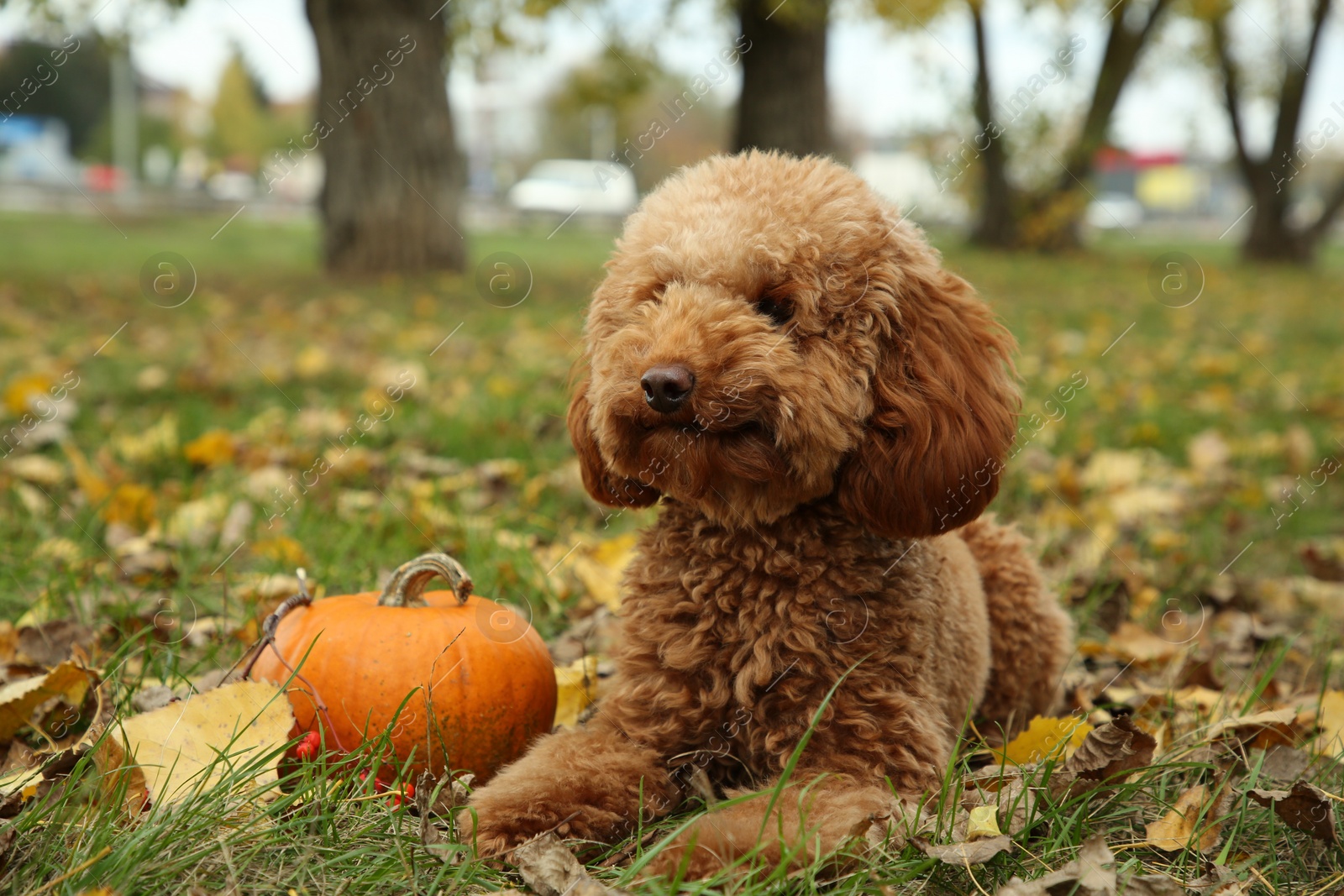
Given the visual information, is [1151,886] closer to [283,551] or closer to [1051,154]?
[283,551]

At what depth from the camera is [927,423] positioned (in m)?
2.19

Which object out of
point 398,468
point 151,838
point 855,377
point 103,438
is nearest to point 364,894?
point 151,838

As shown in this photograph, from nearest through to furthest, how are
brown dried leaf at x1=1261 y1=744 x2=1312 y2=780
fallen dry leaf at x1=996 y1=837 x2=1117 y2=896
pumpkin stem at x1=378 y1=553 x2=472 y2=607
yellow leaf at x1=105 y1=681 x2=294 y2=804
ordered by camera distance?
1. fallen dry leaf at x1=996 y1=837 x2=1117 y2=896
2. yellow leaf at x1=105 y1=681 x2=294 y2=804
3. brown dried leaf at x1=1261 y1=744 x2=1312 y2=780
4. pumpkin stem at x1=378 y1=553 x2=472 y2=607

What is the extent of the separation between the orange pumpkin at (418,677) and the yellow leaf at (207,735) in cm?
10

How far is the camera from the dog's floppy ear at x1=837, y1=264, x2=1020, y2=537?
7.17 feet

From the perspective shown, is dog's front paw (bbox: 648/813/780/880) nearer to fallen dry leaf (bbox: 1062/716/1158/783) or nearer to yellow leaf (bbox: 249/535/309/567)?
fallen dry leaf (bbox: 1062/716/1158/783)

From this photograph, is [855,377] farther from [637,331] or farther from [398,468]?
[398,468]

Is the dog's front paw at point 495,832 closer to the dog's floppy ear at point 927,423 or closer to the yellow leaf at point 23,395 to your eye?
the dog's floppy ear at point 927,423

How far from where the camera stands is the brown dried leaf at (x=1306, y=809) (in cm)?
216

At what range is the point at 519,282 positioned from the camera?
1289cm

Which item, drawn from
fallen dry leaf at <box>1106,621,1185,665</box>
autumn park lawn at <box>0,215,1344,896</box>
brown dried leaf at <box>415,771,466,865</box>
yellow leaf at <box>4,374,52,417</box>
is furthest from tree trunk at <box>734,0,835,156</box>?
brown dried leaf at <box>415,771,466,865</box>

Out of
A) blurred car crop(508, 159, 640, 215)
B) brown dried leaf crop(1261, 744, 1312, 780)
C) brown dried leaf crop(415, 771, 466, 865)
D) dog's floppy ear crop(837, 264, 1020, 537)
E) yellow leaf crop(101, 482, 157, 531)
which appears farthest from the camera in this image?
blurred car crop(508, 159, 640, 215)

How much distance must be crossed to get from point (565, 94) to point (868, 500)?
53.6 feet

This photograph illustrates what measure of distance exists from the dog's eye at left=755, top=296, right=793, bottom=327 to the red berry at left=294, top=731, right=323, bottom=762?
127cm
